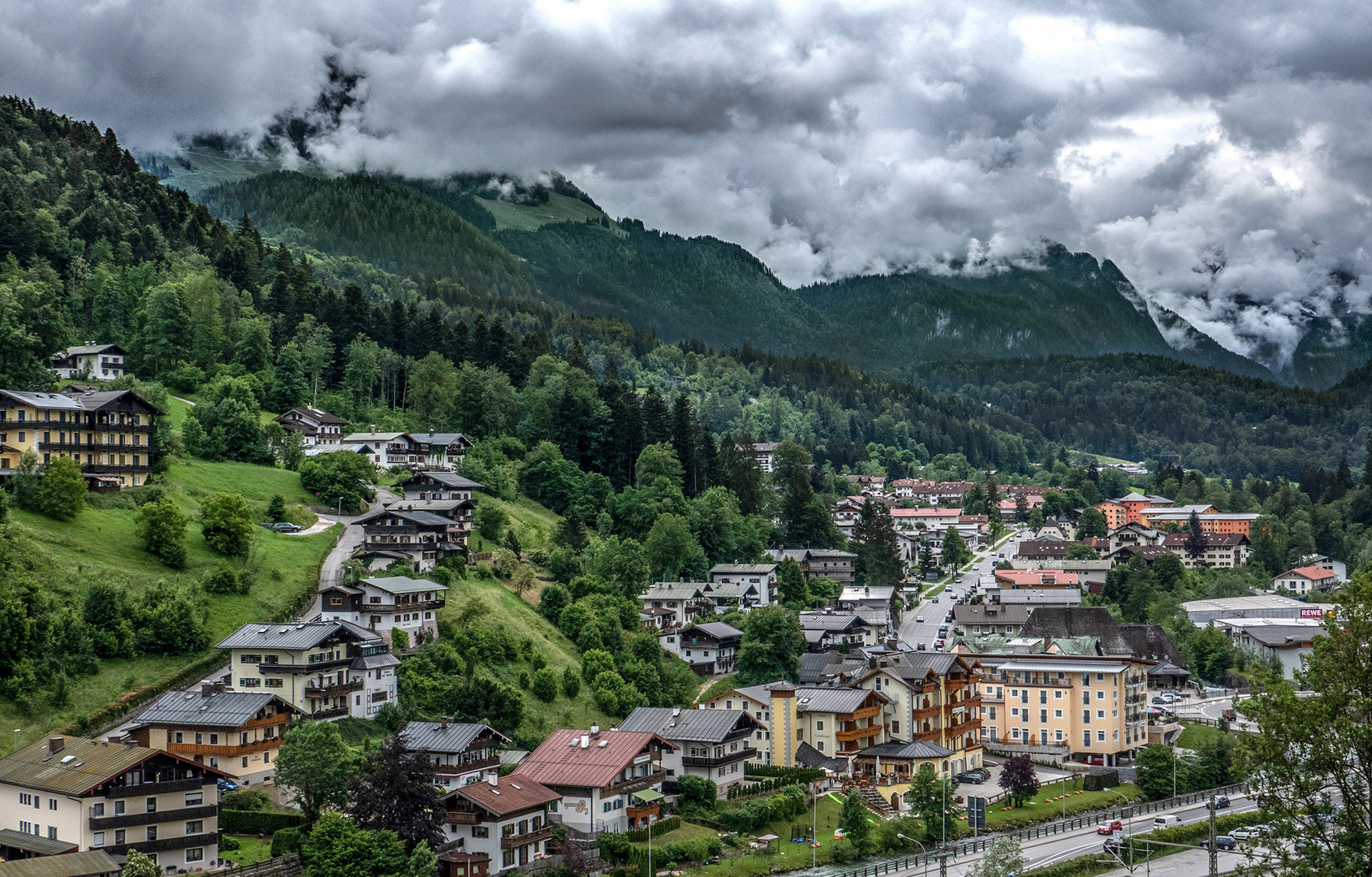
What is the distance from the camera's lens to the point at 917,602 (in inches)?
5704

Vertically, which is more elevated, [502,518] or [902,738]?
[502,518]

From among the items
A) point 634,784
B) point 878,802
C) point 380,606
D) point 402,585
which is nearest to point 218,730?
point 380,606

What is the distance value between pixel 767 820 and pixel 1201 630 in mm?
74550

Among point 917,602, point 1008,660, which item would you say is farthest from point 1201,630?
point 1008,660

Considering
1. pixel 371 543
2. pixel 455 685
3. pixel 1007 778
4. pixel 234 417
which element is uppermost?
pixel 234 417

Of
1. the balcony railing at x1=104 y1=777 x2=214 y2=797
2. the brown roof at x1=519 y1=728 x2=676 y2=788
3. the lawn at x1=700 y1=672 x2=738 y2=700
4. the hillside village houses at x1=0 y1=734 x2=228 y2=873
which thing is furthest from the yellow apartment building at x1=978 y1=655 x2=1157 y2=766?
the hillside village houses at x1=0 y1=734 x2=228 y2=873

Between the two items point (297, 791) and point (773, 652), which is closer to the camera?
point (297, 791)

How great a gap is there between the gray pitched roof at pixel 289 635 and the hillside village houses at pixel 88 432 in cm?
2063

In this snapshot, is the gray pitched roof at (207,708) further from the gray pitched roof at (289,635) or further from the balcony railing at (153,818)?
the balcony railing at (153,818)

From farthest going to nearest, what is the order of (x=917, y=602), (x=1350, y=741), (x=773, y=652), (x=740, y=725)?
(x=917, y=602) < (x=773, y=652) < (x=740, y=725) < (x=1350, y=741)

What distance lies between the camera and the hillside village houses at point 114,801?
5078 centimetres

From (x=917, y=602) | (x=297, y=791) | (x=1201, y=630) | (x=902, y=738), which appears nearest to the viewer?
(x=297, y=791)

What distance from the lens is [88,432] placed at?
8500 cm

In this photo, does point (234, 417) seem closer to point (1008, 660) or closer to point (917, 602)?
point (1008, 660)
